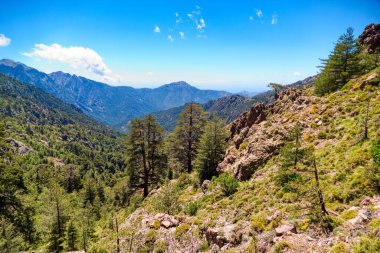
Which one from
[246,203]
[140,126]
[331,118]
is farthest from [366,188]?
[140,126]

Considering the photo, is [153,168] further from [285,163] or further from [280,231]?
[280,231]

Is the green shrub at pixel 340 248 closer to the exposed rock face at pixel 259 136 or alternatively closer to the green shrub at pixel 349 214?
the green shrub at pixel 349 214

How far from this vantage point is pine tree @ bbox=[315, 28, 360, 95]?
29.3m

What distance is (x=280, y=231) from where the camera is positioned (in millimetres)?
9703

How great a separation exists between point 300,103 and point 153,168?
2287 cm

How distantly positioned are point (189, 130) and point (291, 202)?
26.2 meters

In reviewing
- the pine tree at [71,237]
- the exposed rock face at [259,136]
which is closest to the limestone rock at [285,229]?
the exposed rock face at [259,136]

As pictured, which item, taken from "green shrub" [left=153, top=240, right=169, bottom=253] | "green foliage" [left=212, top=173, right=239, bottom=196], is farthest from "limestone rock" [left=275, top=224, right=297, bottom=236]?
"green foliage" [left=212, top=173, right=239, bottom=196]

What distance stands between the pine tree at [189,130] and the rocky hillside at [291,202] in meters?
12.9

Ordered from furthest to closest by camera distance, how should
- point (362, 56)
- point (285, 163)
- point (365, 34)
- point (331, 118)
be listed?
point (365, 34), point (362, 56), point (331, 118), point (285, 163)

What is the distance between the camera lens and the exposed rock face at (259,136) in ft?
66.8

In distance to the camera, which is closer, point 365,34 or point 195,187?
point 195,187

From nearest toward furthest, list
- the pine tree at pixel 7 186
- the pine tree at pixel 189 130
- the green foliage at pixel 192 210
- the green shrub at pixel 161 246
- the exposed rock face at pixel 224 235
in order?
the exposed rock face at pixel 224 235 < the green shrub at pixel 161 246 < the pine tree at pixel 7 186 < the green foliage at pixel 192 210 < the pine tree at pixel 189 130

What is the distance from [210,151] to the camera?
27828 mm
